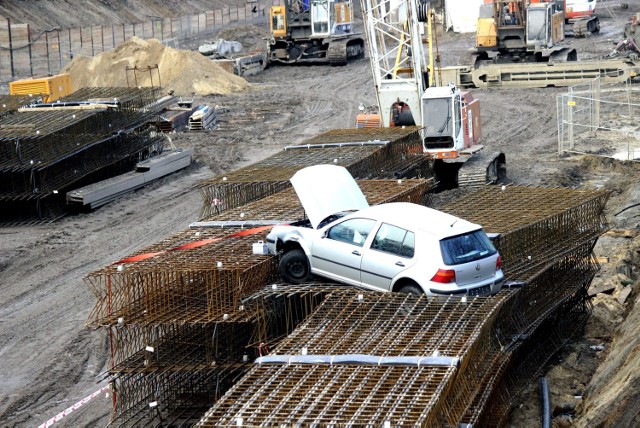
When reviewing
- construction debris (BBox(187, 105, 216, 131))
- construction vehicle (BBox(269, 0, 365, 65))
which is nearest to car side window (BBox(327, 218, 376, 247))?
construction debris (BBox(187, 105, 216, 131))

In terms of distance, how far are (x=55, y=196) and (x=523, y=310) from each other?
15824 millimetres

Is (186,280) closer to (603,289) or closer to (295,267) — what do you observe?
(295,267)

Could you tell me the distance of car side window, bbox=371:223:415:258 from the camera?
1474 cm

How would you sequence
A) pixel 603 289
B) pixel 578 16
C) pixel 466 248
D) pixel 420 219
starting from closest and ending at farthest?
pixel 466 248 → pixel 420 219 → pixel 603 289 → pixel 578 16

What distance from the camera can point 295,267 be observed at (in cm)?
1582

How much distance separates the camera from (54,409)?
15.4m

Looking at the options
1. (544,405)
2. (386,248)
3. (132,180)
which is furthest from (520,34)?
(544,405)

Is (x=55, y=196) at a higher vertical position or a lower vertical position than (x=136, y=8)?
lower

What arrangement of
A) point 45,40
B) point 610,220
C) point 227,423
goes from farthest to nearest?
point 45,40, point 610,220, point 227,423

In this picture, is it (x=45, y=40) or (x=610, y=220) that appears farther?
(x=45, y=40)

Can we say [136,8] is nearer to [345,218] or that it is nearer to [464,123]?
[464,123]

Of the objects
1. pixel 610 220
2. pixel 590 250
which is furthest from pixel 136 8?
pixel 590 250

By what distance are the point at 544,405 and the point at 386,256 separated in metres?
2.87

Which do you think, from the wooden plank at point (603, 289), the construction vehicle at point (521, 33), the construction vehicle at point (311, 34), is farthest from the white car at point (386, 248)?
the construction vehicle at point (311, 34)
